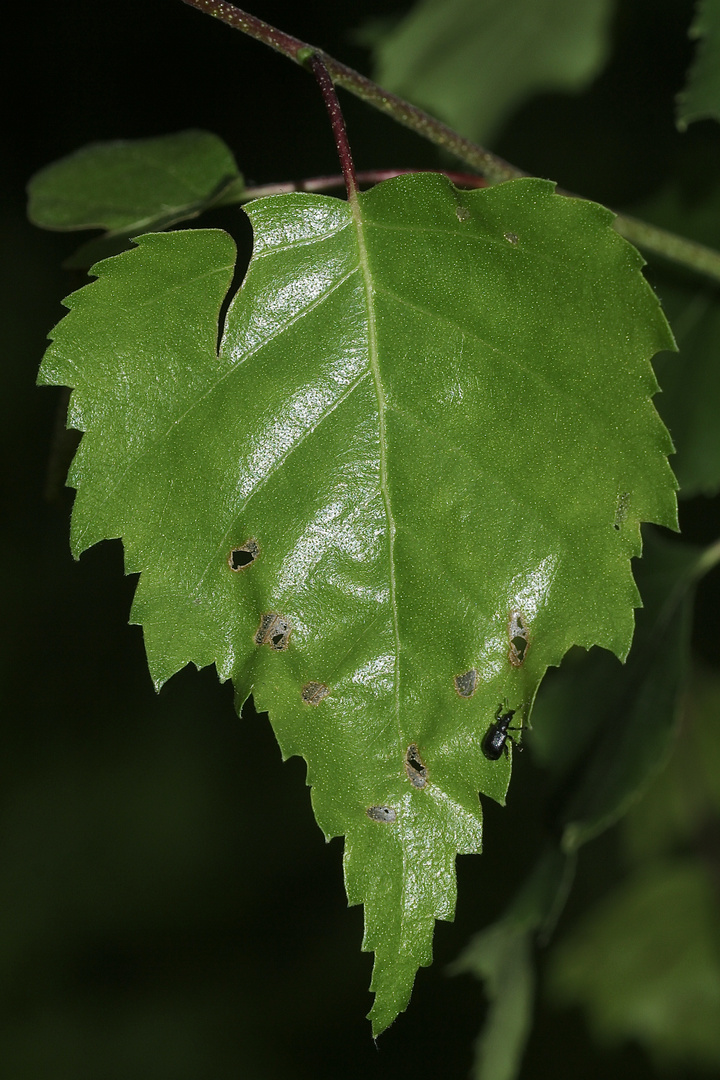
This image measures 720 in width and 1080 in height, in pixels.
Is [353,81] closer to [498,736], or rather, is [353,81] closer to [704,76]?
[704,76]

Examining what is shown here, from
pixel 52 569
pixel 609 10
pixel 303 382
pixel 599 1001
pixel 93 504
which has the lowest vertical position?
pixel 52 569

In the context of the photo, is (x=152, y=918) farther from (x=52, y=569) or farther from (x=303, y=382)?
(x=303, y=382)

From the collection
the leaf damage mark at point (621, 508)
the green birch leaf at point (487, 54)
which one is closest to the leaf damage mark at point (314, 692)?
the leaf damage mark at point (621, 508)

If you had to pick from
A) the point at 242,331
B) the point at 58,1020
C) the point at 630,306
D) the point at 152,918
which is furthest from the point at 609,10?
the point at 58,1020

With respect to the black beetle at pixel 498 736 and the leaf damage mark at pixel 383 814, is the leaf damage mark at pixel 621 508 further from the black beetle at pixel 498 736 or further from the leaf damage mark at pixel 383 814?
the leaf damage mark at pixel 383 814

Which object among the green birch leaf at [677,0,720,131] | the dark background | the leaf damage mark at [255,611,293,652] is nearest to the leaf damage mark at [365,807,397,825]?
the leaf damage mark at [255,611,293,652]

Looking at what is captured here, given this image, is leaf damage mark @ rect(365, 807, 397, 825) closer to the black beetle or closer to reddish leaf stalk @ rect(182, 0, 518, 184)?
the black beetle
